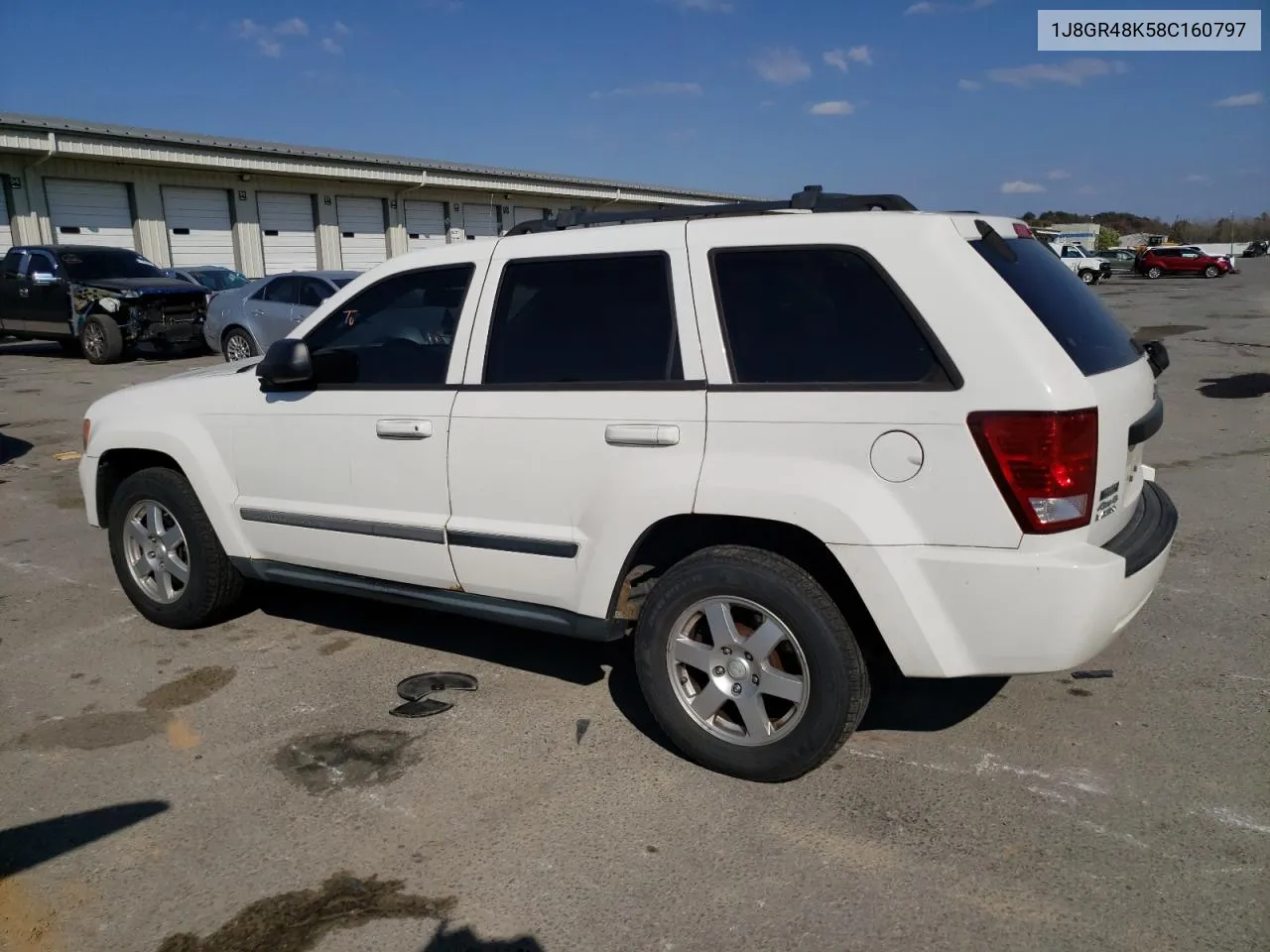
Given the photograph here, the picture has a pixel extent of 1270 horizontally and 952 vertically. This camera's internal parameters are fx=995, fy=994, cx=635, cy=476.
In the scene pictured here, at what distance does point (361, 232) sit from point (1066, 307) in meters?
31.5

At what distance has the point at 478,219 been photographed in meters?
36.5

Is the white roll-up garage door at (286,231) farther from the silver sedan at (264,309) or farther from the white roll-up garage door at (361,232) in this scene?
the silver sedan at (264,309)

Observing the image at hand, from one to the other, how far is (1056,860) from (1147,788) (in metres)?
0.61

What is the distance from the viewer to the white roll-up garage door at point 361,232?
3144cm

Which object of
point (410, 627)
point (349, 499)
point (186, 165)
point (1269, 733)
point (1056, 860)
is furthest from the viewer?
point (186, 165)

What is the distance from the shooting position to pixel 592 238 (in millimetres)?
3756

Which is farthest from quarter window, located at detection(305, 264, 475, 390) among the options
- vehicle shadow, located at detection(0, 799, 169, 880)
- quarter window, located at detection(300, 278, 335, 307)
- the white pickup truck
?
the white pickup truck

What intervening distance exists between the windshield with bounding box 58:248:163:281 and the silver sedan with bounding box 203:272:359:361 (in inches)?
141

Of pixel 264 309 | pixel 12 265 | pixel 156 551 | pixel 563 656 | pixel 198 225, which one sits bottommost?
pixel 563 656

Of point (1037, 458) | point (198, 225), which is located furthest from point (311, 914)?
point (198, 225)

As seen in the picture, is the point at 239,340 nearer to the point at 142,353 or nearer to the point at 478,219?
the point at 142,353

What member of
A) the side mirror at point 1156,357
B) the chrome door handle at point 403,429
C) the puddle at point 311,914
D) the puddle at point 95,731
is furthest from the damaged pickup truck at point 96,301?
the side mirror at point 1156,357

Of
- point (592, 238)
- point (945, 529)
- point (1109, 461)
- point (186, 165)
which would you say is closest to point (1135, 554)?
point (1109, 461)

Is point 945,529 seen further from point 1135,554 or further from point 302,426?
point 302,426
